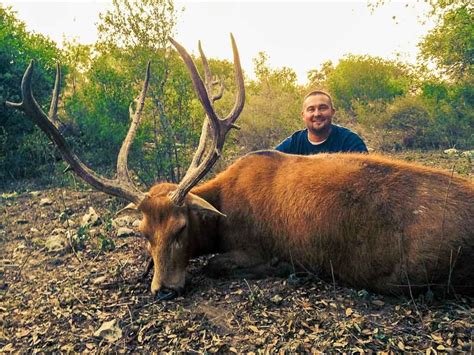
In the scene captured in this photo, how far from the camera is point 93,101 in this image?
27.3 feet

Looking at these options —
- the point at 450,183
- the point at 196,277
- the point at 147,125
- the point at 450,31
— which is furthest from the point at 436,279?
the point at 450,31

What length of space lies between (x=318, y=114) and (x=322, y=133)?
1.00ft

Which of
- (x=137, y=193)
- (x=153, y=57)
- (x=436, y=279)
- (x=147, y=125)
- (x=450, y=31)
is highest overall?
(x=450, y=31)

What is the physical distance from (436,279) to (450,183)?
2.83 feet

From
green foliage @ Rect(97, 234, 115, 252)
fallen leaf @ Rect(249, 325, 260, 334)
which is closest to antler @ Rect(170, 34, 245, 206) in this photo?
fallen leaf @ Rect(249, 325, 260, 334)

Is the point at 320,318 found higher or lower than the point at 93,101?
lower

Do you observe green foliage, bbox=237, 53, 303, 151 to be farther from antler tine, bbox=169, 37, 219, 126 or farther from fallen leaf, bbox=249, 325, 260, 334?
fallen leaf, bbox=249, 325, 260, 334

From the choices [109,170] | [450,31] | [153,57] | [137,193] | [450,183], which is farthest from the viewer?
[450,31]

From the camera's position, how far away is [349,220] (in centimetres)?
357

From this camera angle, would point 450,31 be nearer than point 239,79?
No

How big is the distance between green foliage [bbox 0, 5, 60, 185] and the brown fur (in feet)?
23.4

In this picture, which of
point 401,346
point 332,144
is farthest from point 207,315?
point 332,144

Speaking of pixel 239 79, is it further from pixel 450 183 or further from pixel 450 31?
pixel 450 31

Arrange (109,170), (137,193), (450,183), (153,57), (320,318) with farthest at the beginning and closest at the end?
(109,170) < (153,57) < (137,193) < (450,183) < (320,318)
